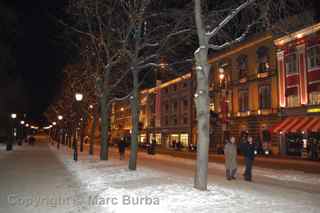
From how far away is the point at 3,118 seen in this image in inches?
2170

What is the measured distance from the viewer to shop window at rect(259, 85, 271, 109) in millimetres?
41697

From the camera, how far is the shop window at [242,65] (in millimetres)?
46094

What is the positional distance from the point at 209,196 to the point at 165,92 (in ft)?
203

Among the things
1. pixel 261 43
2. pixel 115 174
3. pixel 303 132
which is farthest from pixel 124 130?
pixel 115 174

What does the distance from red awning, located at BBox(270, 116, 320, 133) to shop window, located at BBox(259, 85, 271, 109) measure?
396 cm

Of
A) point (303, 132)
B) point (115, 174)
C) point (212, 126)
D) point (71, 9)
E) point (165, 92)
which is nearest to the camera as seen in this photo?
point (115, 174)

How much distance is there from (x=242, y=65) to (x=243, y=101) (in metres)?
4.57

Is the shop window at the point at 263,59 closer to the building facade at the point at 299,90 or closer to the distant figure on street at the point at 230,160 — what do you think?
the building facade at the point at 299,90

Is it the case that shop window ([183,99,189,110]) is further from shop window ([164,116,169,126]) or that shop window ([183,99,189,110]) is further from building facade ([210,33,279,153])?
building facade ([210,33,279,153])

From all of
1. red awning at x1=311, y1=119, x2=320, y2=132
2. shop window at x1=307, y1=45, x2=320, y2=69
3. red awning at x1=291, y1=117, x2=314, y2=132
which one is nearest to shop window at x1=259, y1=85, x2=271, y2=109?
red awning at x1=291, y1=117, x2=314, y2=132

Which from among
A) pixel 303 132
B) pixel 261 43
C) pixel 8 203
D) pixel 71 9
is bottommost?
pixel 8 203

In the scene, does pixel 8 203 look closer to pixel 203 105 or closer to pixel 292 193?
pixel 203 105

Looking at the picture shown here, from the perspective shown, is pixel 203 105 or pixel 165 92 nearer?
pixel 203 105

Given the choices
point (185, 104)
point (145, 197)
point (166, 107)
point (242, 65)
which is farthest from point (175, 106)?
point (145, 197)
